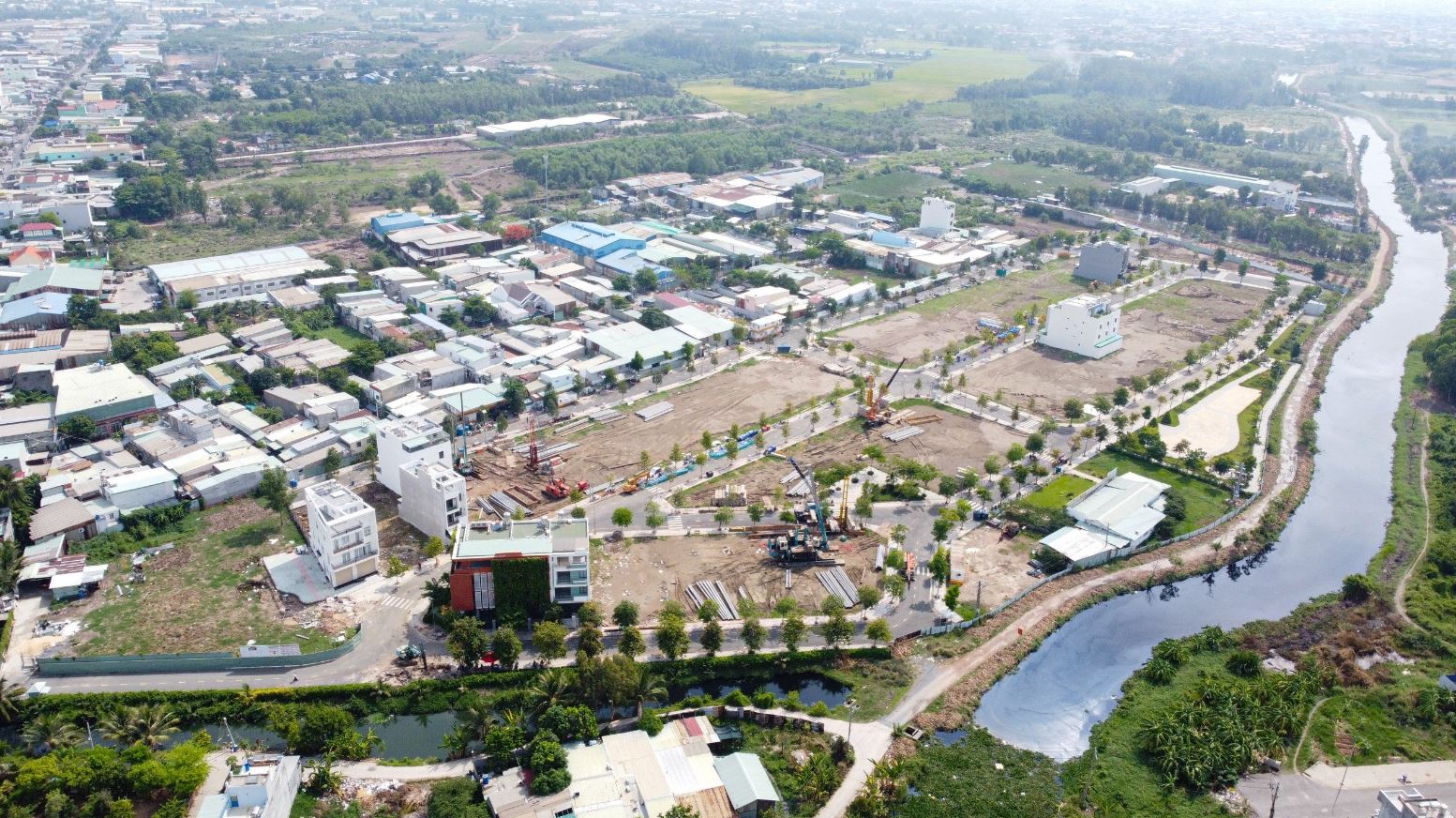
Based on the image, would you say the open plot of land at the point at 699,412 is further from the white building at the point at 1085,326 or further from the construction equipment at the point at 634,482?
the white building at the point at 1085,326

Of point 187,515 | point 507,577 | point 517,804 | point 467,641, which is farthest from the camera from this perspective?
point 187,515

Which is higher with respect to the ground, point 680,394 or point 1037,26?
point 1037,26

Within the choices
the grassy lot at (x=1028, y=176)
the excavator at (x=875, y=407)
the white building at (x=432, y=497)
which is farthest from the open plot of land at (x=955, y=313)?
the white building at (x=432, y=497)

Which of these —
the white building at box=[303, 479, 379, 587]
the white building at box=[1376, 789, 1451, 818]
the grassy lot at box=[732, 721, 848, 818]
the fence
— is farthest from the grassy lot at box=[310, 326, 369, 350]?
the white building at box=[1376, 789, 1451, 818]

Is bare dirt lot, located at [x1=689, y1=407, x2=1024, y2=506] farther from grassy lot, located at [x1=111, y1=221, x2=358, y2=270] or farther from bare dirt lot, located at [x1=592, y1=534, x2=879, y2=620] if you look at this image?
grassy lot, located at [x1=111, y1=221, x2=358, y2=270]

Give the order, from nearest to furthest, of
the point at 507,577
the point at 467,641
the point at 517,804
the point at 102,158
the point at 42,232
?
the point at 517,804 < the point at 467,641 < the point at 507,577 < the point at 42,232 < the point at 102,158

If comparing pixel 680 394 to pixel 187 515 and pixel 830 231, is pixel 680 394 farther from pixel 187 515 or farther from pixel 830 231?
pixel 830 231

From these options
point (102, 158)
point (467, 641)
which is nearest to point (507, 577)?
point (467, 641)

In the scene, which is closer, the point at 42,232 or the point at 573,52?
the point at 42,232
